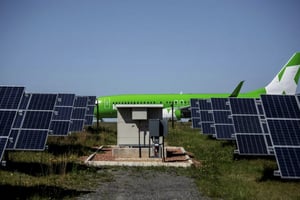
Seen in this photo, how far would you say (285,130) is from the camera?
1424 cm

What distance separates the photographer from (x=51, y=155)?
21141 millimetres

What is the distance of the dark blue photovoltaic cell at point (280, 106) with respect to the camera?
14.9 m

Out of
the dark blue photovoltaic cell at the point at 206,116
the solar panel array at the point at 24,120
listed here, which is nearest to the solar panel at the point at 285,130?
the solar panel array at the point at 24,120

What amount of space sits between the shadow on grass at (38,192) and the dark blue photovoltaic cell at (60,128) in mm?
13667

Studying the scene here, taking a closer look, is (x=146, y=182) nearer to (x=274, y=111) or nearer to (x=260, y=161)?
(x=274, y=111)

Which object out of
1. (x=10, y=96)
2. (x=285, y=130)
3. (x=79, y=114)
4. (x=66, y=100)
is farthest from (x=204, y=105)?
(x=10, y=96)

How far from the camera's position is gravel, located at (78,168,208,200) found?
40.0ft

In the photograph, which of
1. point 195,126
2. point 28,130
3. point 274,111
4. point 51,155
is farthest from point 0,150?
point 195,126

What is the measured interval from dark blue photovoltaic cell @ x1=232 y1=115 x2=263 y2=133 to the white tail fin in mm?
37885

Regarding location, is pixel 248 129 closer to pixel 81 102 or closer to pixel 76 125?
pixel 76 125

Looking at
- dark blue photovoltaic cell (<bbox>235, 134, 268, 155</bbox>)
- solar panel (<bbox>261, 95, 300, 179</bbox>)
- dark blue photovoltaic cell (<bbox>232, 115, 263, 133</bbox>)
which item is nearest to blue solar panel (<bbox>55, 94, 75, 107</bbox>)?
dark blue photovoltaic cell (<bbox>232, 115, 263, 133</bbox>)

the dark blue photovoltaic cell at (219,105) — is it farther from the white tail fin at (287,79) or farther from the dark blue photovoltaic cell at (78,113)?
the white tail fin at (287,79)

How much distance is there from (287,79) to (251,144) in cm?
4199

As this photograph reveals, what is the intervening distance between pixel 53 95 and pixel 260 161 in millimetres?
12575
